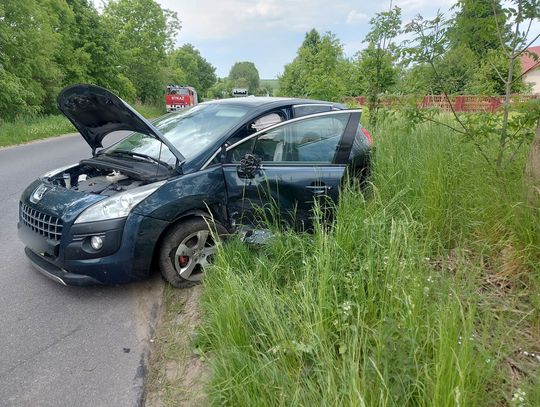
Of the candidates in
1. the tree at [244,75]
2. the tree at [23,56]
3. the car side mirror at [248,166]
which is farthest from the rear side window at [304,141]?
the tree at [244,75]

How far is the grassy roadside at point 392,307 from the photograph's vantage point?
159 cm

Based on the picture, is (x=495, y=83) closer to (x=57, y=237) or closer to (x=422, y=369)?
(x=422, y=369)

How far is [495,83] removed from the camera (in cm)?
393

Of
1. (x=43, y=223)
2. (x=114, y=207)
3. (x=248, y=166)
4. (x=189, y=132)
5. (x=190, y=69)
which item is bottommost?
(x=43, y=223)

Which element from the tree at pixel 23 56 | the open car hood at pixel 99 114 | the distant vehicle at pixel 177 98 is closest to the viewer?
the open car hood at pixel 99 114

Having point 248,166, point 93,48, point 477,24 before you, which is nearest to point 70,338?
point 248,166

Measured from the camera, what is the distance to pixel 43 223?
2998mm

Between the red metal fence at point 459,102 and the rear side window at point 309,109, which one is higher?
the red metal fence at point 459,102

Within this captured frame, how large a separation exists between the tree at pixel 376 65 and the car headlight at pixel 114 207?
16.7 ft

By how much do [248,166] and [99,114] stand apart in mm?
1644

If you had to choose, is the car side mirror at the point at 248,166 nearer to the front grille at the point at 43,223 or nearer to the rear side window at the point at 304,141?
the rear side window at the point at 304,141

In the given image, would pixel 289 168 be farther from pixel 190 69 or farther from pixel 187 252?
pixel 190 69

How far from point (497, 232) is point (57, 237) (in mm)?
3477

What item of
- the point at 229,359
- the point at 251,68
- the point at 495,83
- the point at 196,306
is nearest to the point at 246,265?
the point at 196,306
